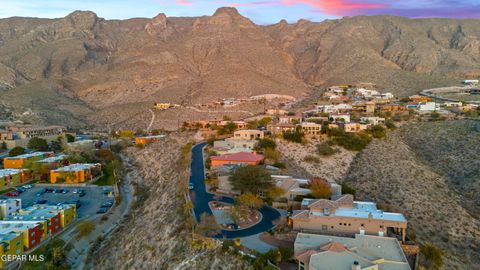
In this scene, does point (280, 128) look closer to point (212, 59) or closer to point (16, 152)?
point (16, 152)

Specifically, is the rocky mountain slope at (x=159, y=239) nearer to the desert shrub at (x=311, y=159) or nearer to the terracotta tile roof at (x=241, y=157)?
the terracotta tile roof at (x=241, y=157)

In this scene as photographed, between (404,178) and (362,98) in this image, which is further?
(362,98)

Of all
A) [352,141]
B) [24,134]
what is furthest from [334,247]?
[24,134]

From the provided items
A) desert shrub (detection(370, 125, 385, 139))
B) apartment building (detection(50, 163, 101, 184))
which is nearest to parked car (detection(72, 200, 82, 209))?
apartment building (detection(50, 163, 101, 184))

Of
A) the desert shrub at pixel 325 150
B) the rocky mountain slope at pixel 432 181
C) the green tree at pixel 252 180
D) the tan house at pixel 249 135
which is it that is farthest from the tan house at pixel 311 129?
the green tree at pixel 252 180

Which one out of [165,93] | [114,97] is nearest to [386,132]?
[165,93]

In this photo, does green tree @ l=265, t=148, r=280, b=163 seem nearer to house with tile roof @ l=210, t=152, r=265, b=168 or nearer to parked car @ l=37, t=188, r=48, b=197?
Result: house with tile roof @ l=210, t=152, r=265, b=168

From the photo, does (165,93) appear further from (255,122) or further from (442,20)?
(442,20)
